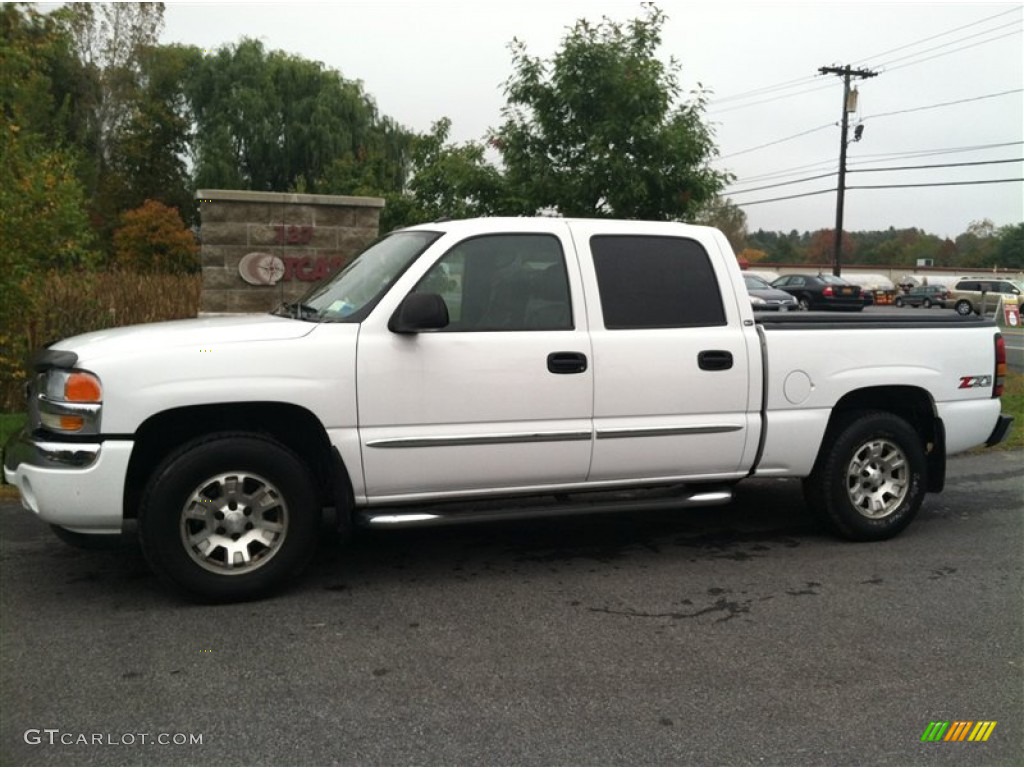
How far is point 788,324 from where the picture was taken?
235 inches

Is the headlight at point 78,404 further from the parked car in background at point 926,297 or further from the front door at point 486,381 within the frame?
the parked car in background at point 926,297

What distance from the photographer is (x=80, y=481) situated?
4.52 m

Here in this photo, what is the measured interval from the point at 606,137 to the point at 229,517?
7.72m

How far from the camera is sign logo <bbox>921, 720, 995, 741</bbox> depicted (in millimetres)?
3586

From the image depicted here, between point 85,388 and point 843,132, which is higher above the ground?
point 843,132

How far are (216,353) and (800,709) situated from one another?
303cm

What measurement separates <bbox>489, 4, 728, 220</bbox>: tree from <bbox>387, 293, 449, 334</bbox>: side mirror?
664 cm

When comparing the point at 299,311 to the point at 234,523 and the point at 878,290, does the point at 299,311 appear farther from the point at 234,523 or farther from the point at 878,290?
the point at 878,290

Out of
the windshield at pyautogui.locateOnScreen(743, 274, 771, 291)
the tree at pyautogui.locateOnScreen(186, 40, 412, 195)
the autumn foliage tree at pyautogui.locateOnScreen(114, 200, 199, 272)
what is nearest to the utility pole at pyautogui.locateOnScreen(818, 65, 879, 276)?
the windshield at pyautogui.locateOnScreen(743, 274, 771, 291)

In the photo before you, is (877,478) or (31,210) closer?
(877,478)

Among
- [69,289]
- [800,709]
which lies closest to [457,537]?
[800,709]

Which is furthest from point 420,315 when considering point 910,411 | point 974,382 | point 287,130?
point 287,130

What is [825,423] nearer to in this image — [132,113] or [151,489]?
[151,489]

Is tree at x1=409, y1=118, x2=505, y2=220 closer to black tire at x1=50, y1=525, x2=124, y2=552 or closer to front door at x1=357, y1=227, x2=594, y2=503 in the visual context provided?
front door at x1=357, y1=227, x2=594, y2=503
